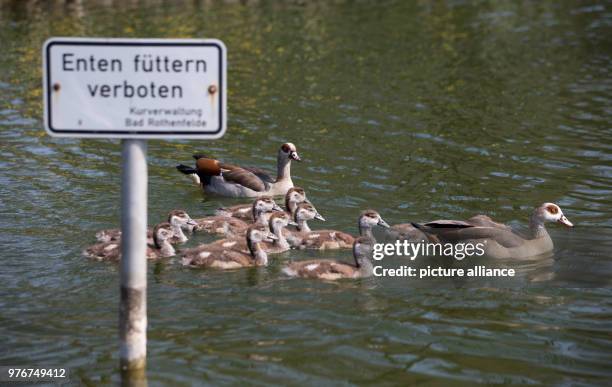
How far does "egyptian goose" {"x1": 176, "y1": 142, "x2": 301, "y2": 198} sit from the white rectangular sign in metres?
8.21

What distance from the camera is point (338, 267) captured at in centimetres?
1095

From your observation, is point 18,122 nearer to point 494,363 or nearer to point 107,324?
point 107,324

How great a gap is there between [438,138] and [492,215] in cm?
430

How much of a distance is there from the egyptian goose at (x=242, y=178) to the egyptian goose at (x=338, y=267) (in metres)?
3.80

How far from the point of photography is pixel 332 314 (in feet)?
31.8

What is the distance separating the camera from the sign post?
6496mm

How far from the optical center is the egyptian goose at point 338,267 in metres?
10.9

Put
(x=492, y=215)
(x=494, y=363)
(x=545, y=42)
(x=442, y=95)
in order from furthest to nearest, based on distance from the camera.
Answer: (x=545, y=42) → (x=442, y=95) → (x=492, y=215) → (x=494, y=363)

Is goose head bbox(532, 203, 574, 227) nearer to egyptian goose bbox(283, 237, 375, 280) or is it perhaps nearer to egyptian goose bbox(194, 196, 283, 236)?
egyptian goose bbox(283, 237, 375, 280)

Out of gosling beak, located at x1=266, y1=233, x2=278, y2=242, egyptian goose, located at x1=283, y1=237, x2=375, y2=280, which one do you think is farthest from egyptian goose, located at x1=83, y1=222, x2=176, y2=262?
egyptian goose, located at x1=283, y1=237, x2=375, y2=280

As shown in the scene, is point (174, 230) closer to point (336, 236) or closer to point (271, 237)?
point (271, 237)

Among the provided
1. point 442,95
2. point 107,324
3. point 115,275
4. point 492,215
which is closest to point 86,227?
point 115,275

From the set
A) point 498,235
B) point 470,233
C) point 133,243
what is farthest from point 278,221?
point 133,243

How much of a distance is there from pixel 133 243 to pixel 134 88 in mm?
975
